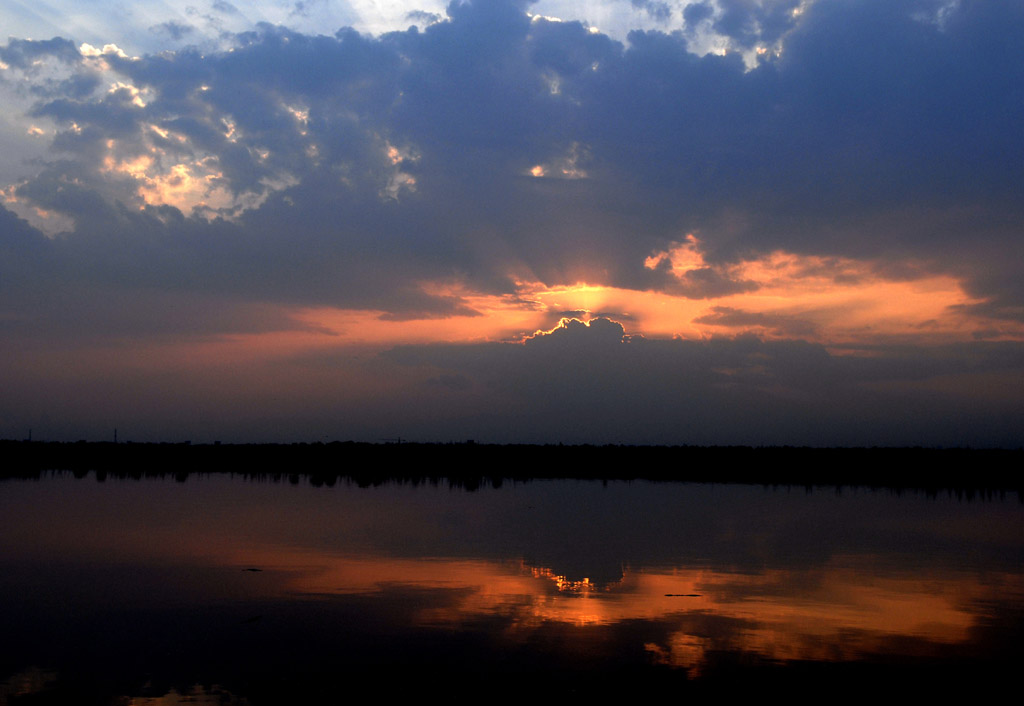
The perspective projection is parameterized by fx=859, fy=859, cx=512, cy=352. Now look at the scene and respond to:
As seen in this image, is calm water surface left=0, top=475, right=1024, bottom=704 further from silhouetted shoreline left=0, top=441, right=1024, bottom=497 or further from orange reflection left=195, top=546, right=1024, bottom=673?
silhouetted shoreline left=0, top=441, right=1024, bottom=497

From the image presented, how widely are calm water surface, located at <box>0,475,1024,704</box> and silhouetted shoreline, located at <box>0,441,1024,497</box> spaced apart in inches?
806

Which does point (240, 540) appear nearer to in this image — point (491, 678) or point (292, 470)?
point (491, 678)

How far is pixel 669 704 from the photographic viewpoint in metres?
11.1

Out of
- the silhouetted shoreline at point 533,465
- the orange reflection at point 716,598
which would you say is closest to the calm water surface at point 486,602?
the orange reflection at point 716,598

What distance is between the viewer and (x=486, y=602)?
17.5 m

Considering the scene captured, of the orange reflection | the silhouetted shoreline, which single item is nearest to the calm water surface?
the orange reflection

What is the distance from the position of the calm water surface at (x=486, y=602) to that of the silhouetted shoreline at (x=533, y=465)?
20.5 m

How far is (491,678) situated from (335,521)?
2077 cm

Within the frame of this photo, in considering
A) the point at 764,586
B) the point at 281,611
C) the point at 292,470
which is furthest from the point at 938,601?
the point at 292,470

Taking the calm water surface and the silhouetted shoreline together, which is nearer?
the calm water surface

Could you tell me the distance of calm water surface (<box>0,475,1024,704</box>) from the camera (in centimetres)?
1234

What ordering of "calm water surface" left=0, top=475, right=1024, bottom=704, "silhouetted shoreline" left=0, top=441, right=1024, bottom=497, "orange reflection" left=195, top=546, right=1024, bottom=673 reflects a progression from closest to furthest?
"calm water surface" left=0, top=475, right=1024, bottom=704 < "orange reflection" left=195, top=546, right=1024, bottom=673 < "silhouetted shoreline" left=0, top=441, right=1024, bottom=497

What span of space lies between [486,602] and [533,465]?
56973 mm

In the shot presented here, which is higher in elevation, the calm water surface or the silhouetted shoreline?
the silhouetted shoreline
